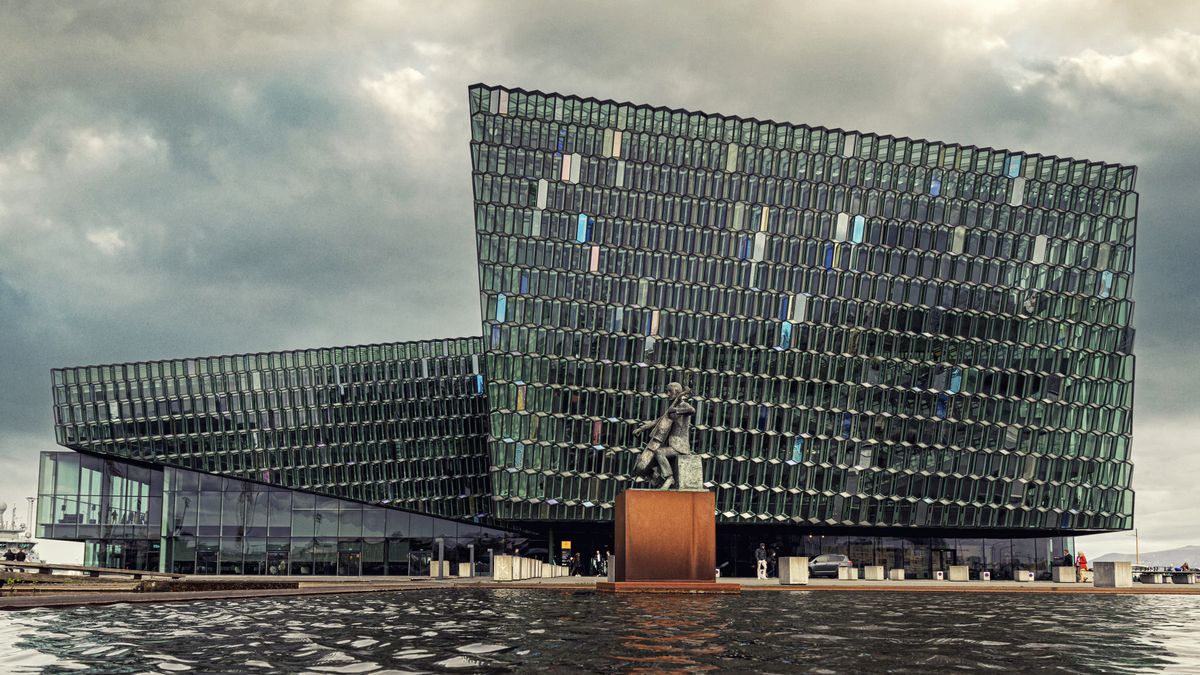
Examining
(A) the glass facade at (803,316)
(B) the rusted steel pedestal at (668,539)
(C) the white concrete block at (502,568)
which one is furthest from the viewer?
(A) the glass facade at (803,316)

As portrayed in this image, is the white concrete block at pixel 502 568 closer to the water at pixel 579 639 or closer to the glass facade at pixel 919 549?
the water at pixel 579 639

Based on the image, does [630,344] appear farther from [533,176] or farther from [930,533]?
[930,533]

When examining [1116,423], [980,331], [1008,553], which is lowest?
[1008,553]

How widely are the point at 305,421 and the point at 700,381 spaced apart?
1290 inches

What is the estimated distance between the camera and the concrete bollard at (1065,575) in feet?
175

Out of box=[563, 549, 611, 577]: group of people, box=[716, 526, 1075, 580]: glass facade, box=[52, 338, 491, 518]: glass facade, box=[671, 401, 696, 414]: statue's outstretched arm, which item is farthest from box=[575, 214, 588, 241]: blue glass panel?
box=[671, 401, 696, 414]: statue's outstretched arm

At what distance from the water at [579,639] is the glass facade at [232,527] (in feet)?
221

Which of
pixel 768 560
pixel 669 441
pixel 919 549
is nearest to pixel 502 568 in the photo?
pixel 669 441

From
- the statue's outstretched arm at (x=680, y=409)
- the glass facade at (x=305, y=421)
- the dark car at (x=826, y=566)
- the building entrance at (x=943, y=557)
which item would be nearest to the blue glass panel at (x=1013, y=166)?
the building entrance at (x=943, y=557)

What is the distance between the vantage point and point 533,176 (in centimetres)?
7969

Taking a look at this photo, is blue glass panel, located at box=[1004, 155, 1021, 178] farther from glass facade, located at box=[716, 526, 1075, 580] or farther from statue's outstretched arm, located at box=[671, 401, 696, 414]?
statue's outstretched arm, located at box=[671, 401, 696, 414]

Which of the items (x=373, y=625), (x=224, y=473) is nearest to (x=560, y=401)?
(x=224, y=473)

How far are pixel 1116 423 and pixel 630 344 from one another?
38.3 m

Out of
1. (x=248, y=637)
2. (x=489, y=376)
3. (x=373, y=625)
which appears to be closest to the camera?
(x=248, y=637)
